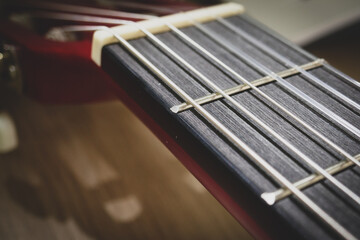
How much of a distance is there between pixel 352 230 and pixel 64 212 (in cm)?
80

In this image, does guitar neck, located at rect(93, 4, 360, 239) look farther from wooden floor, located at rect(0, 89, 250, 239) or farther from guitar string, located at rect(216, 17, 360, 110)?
wooden floor, located at rect(0, 89, 250, 239)

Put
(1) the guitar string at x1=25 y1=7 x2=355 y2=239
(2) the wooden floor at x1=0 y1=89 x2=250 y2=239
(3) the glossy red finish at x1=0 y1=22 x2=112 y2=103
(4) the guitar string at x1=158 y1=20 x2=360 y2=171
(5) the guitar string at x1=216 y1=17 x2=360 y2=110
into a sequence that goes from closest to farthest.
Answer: (1) the guitar string at x1=25 y1=7 x2=355 y2=239, (4) the guitar string at x1=158 y1=20 x2=360 y2=171, (5) the guitar string at x1=216 y1=17 x2=360 y2=110, (3) the glossy red finish at x1=0 y1=22 x2=112 y2=103, (2) the wooden floor at x1=0 y1=89 x2=250 y2=239

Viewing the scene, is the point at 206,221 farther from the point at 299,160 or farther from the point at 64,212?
the point at 299,160

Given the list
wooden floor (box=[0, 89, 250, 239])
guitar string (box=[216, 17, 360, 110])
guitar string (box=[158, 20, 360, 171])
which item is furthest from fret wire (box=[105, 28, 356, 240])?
wooden floor (box=[0, 89, 250, 239])

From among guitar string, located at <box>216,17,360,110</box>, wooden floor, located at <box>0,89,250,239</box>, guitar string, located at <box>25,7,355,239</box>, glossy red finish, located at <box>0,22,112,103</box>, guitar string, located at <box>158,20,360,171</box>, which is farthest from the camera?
wooden floor, located at <box>0,89,250,239</box>

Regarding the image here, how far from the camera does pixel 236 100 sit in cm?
60

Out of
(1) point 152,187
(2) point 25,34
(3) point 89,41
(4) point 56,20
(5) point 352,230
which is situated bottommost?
(5) point 352,230

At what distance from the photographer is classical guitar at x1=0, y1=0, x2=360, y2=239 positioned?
17.7 inches

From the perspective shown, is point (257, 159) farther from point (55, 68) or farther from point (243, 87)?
point (55, 68)

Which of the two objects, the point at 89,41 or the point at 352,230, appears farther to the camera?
the point at 89,41

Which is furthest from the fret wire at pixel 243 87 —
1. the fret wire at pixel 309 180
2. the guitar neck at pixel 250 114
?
the fret wire at pixel 309 180

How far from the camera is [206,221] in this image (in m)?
1.03

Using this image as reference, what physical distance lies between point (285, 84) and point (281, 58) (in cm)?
11

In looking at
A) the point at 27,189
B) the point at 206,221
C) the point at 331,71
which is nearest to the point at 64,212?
the point at 27,189
